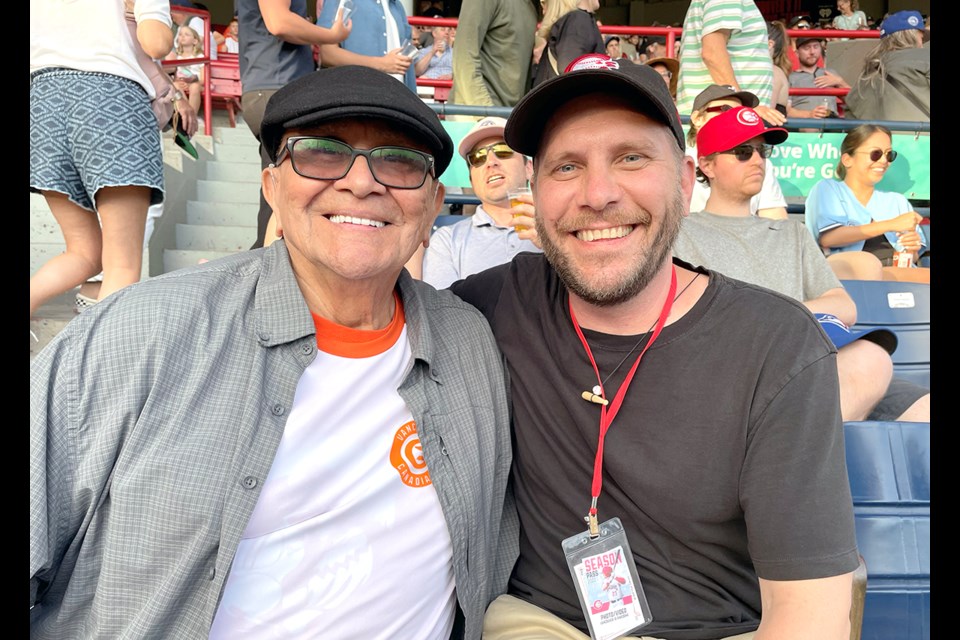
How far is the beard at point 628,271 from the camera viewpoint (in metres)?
1.84

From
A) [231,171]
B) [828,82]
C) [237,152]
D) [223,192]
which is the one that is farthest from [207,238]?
[828,82]

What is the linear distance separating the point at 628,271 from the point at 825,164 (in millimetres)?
4969

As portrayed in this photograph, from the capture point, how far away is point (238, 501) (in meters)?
1.52

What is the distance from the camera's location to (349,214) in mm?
1771

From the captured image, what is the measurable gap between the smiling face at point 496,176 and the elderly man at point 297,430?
1874 millimetres

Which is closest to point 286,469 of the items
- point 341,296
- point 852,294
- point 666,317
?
point 341,296

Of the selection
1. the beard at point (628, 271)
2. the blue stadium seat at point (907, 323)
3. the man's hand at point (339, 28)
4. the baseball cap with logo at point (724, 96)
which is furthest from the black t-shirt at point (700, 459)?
the baseball cap with logo at point (724, 96)

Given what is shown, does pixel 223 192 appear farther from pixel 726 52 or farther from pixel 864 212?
pixel 864 212

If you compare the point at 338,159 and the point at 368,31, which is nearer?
the point at 338,159

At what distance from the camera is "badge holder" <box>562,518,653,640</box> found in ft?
5.56

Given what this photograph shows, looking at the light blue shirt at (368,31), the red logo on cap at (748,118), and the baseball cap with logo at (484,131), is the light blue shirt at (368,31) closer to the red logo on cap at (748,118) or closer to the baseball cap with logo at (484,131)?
the baseball cap with logo at (484,131)

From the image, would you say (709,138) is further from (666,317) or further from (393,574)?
(393,574)

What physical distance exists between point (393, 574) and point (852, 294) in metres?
3.08

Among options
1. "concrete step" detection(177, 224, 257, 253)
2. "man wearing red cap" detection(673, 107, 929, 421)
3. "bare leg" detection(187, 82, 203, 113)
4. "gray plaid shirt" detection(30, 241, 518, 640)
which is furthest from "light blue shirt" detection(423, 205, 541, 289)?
"bare leg" detection(187, 82, 203, 113)
